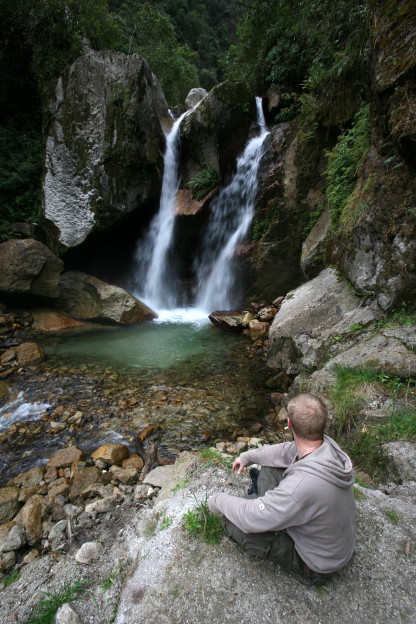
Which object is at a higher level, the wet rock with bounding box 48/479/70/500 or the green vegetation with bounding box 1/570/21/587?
the green vegetation with bounding box 1/570/21/587

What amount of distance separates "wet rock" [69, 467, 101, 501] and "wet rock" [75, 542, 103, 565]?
3.85ft

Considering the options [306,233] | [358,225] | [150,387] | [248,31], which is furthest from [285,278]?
[248,31]

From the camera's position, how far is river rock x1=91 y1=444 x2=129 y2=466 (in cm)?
376

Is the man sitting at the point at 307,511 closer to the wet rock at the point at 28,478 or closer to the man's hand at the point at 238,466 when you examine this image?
the man's hand at the point at 238,466

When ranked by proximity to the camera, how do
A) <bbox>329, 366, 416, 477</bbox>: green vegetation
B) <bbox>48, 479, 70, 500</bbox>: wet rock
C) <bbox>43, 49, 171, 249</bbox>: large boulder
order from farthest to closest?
<bbox>43, 49, 171, 249</bbox>: large boulder < <bbox>48, 479, 70, 500</bbox>: wet rock < <bbox>329, 366, 416, 477</bbox>: green vegetation

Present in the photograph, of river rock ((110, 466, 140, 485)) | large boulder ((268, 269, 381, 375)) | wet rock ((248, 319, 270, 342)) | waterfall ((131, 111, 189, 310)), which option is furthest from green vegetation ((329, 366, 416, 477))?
waterfall ((131, 111, 189, 310))

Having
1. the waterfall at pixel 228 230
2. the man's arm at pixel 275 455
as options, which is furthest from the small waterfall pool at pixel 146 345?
the man's arm at pixel 275 455

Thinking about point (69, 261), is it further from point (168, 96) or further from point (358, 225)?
point (168, 96)

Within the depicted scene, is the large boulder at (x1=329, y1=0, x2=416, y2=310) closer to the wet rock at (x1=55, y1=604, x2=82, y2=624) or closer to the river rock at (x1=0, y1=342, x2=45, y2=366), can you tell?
the wet rock at (x1=55, y1=604, x2=82, y2=624)

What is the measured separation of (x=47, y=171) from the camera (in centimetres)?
1023

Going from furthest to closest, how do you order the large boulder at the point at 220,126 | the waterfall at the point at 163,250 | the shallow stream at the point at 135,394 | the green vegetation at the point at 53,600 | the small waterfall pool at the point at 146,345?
the waterfall at the point at 163,250 → the large boulder at the point at 220,126 → the small waterfall pool at the point at 146,345 → the shallow stream at the point at 135,394 → the green vegetation at the point at 53,600

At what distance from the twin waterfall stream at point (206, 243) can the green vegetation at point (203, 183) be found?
476 mm

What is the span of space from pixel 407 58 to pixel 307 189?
16.0 ft

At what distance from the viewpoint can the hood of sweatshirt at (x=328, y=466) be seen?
142 centimetres
